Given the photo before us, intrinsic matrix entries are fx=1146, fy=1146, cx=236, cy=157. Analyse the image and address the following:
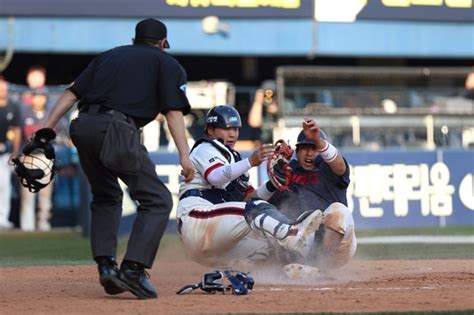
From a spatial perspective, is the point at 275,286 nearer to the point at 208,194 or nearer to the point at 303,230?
the point at 303,230

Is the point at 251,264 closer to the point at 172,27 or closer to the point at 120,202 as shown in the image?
the point at 120,202

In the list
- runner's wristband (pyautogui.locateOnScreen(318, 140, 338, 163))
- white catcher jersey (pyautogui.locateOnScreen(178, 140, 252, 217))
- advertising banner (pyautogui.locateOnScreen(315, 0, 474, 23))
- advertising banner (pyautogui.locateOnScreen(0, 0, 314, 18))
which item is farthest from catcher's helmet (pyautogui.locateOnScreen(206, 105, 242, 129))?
advertising banner (pyautogui.locateOnScreen(315, 0, 474, 23))

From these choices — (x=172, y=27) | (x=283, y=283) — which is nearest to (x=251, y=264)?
(x=283, y=283)

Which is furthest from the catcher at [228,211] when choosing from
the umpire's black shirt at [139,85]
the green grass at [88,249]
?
the green grass at [88,249]


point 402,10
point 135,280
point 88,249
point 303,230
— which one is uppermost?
point 402,10

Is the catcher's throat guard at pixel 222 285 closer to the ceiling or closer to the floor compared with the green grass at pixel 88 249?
closer to the ceiling

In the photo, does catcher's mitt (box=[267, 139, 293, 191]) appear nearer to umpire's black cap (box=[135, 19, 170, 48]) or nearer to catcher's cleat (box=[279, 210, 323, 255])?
catcher's cleat (box=[279, 210, 323, 255])

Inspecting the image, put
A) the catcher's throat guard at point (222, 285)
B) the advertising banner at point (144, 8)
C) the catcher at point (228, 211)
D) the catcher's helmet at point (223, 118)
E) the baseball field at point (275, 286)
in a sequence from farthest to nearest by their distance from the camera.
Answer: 1. the advertising banner at point (144, 8)
2. the catcher's helmet at point (223, 118)
3. the catcher at point (228, 211)
4. the catcher's throat guard at point (222, 285)
5. the baseball field at point (275, 286)

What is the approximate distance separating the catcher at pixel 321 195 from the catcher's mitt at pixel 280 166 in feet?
0.23

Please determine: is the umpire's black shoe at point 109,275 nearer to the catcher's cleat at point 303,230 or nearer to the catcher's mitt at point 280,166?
the catcher's cleat at point 303,230

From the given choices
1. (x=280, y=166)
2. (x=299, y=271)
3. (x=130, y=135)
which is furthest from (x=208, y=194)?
(x=130, y=135)

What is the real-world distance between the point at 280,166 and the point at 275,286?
42.5 inches

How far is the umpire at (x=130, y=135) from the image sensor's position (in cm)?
772

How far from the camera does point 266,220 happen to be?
27.3 ft
